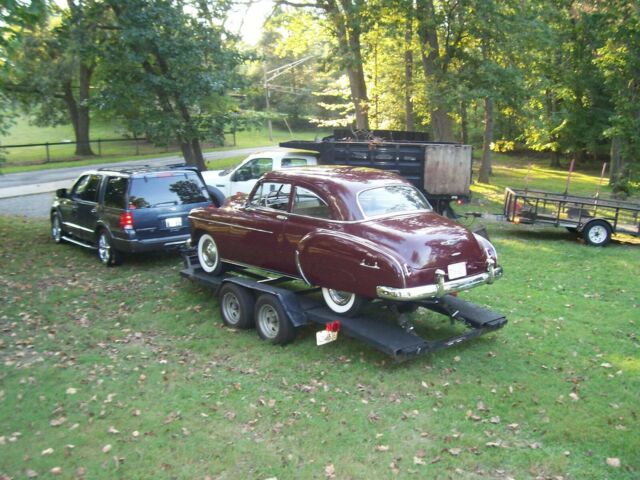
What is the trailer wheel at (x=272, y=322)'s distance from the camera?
6680 millimetres

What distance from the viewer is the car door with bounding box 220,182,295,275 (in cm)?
722

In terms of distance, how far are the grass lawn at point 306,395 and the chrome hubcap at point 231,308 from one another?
0.23 metres

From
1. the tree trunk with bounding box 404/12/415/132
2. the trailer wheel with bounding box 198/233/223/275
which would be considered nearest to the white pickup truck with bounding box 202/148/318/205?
the trailer wheel with bounding box 198/233/223/275

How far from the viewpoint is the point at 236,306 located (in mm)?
7551

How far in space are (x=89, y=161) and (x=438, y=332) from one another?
31529 millimetres

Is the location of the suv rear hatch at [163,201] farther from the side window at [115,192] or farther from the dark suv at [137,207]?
the side window at [115,192]

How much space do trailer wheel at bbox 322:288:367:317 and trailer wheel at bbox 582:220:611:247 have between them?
334 inches

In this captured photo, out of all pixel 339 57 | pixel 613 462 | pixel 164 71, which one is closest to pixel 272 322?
pixel 613 462

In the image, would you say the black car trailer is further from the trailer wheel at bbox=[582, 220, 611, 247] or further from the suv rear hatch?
the trailer wheel at bbox=[582, 220, 611, 247]

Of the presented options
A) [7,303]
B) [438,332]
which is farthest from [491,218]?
[7,303]

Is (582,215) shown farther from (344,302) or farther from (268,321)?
(268,321)

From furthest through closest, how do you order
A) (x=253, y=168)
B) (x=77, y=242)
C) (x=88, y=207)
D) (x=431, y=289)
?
1. (x=253, y=168)
2. (x=77, y=242)
3. (x=88, y=207)
4. (x=431, y=289)

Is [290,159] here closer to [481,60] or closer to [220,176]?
[220,176]

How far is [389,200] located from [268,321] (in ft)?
6.99
